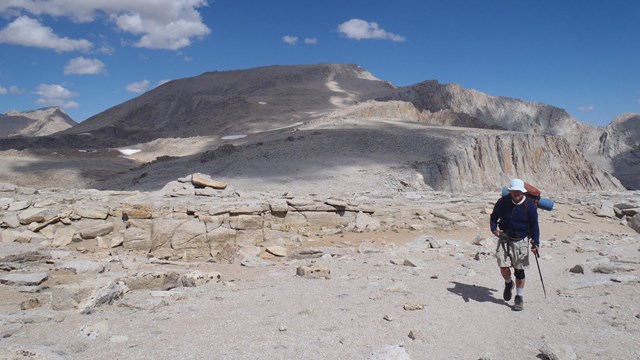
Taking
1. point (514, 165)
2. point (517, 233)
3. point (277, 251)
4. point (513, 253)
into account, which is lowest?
point (277, 251)

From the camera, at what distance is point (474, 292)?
20.0 feet

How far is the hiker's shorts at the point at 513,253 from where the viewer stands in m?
5.61

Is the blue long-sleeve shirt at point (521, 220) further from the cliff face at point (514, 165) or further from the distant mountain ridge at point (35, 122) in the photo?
the distant mountain ridge at point (35, 122)

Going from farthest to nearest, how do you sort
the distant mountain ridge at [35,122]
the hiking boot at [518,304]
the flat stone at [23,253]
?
the distant mountain ridge at [35,122] → the flat stone at [23,253] → the hiking boot at [518,304]

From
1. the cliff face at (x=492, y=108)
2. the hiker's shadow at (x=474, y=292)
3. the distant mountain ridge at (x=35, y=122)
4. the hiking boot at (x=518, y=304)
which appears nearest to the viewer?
the hiking boot at (x=518, y=304)

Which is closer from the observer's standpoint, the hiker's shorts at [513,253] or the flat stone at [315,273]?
the hiker's shorts at [513,253]

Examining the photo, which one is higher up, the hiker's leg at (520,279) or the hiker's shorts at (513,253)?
the hiker's shorts at (513,253)

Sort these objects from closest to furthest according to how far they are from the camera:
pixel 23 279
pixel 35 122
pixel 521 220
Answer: pixel 521 220, pixel 23 279, pixel 35 122

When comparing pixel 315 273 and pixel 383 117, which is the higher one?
pixel 383 117

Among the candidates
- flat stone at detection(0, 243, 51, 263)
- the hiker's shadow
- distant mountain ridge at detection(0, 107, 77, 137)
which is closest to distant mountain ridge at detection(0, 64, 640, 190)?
the hiker's shadow

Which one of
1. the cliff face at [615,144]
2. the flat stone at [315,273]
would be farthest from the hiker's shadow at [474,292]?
the cliff face at [615,144]

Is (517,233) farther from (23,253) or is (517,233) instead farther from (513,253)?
(23,253)

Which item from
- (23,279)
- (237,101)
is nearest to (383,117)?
(237,101)

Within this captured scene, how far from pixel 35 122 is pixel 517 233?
9511cm
